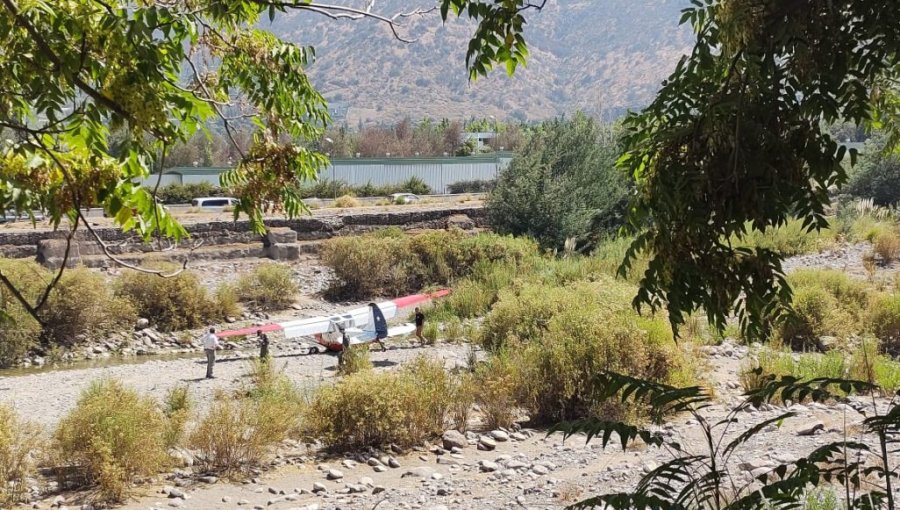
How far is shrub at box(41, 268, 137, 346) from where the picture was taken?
728 inches

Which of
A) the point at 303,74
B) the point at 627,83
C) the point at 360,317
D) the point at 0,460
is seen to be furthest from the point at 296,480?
the point at 627,83

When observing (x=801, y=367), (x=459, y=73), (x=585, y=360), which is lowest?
(x=801, y=367)

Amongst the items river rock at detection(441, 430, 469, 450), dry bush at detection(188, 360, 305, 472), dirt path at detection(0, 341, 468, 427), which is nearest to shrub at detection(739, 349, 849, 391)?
river rock at detection(441, 430, 469, 450)

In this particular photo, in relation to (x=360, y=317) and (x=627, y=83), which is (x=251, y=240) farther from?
(x=627, y=83)

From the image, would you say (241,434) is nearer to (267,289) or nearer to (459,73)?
(267,289)

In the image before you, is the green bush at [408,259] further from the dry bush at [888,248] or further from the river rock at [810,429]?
the river rock at [810,429]

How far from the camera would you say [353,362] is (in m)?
15.1

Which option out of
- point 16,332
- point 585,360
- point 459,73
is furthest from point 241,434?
point 459,73

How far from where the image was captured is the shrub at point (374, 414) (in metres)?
10.3

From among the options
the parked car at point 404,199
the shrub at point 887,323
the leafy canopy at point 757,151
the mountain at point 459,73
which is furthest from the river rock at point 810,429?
the mountain at point 459,73

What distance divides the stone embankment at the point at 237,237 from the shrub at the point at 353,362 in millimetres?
7057

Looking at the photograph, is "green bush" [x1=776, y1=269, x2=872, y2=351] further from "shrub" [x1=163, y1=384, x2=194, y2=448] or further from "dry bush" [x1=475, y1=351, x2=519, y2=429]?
"shrub" [x1=163, y1=384, x2=194, y2=448]

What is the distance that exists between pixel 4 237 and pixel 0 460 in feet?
58.1

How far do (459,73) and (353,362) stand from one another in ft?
520
